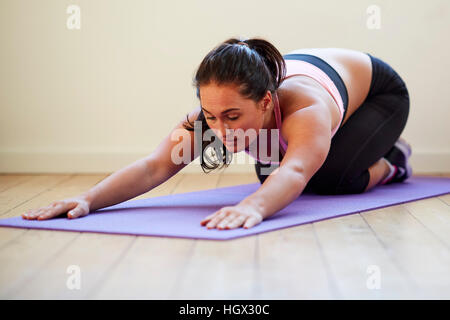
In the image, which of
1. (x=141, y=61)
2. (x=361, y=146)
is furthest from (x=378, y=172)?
(x=141, y=61)

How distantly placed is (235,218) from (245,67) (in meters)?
0.39

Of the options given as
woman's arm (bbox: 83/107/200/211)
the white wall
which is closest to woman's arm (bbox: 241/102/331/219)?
woman's arm (bbox: 83/107/200/211)

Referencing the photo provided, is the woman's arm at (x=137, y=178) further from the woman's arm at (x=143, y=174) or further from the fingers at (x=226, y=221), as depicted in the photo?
the fingers at (x=226, y=221)

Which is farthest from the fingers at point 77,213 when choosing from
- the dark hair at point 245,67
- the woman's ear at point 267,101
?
the woman's ear at point 267,101

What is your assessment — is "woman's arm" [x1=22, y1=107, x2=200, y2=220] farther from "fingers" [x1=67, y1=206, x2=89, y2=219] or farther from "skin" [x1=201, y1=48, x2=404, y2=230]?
"skin" [x1=201, y1=48, x2=404, y2=230]

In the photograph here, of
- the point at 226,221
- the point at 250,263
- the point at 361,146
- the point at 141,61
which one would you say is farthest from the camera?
the point at 141,61

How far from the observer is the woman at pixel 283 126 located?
1.54 meters

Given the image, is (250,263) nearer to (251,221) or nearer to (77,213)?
(251,221)

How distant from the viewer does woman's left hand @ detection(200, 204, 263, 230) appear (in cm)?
145

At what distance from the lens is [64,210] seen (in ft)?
5.42

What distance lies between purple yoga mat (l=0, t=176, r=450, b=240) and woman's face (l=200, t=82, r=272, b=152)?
0.23 m

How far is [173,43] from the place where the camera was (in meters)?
2.82
